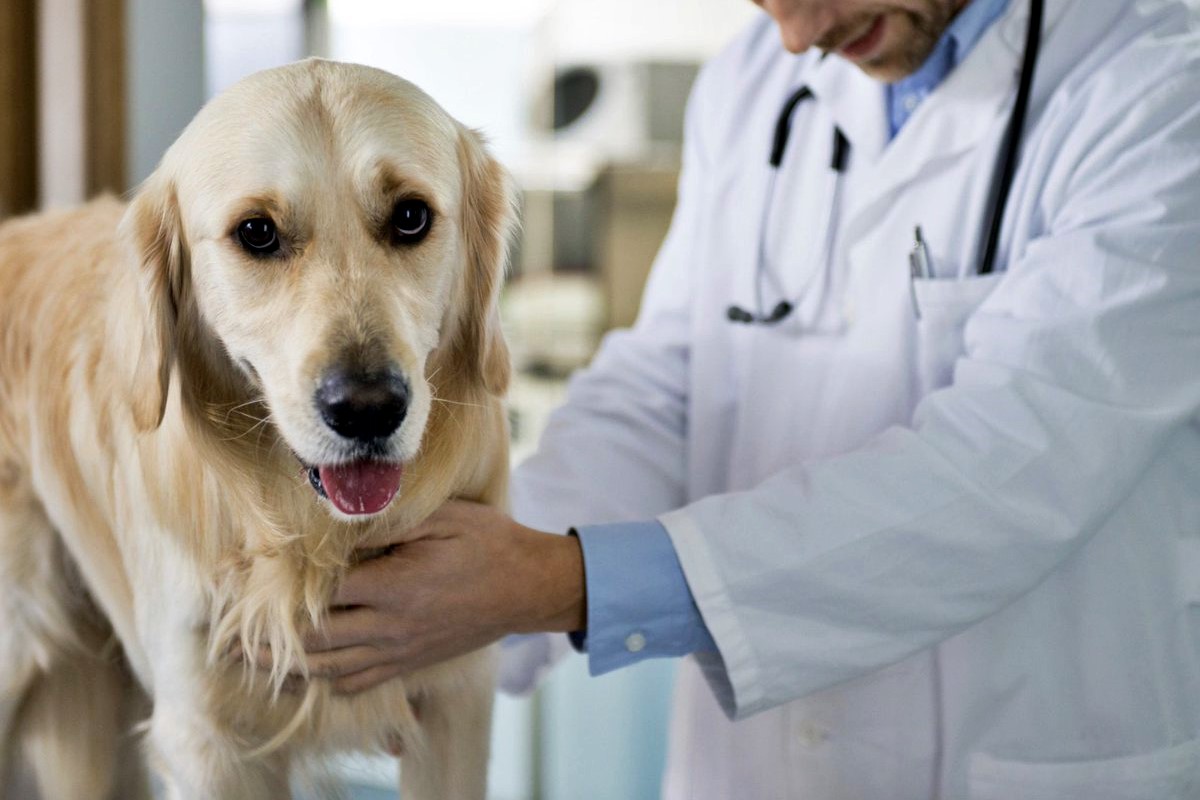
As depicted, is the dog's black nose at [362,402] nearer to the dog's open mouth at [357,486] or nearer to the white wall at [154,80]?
the dog's open mouth at [357,486]

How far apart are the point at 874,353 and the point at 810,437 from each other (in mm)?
129

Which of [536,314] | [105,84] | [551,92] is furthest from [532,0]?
[105,84]

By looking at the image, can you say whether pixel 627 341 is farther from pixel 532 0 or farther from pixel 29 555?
pixel 532 0

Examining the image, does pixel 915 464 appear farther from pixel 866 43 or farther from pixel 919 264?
pixel 866 43

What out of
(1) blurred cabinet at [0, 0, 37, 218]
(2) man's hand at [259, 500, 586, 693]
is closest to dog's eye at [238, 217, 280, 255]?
(2) man's hand at [259, 500, 586, 693]

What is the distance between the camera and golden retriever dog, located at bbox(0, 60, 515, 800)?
866 millimetres

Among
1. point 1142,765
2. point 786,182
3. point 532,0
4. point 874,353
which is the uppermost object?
point 532,0

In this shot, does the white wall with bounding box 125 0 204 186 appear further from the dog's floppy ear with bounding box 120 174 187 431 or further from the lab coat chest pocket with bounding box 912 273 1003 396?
the lab coat chest pocket with bounding box 912 273 1003 396

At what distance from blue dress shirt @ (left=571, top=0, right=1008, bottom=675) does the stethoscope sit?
42 centimetres

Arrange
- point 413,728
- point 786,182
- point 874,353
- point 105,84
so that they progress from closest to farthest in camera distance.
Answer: point 413,728
point 874,353
point 786,182
point 105,84

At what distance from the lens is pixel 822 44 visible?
1.16 meters

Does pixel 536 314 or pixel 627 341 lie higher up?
pixel 627 341

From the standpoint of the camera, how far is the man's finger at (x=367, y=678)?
0.96 meters

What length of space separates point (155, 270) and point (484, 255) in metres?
0.30
